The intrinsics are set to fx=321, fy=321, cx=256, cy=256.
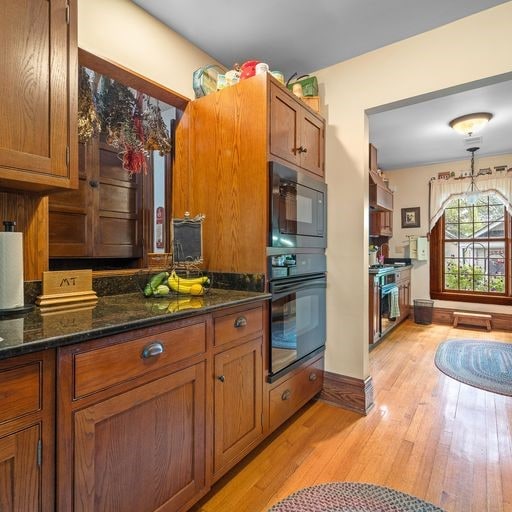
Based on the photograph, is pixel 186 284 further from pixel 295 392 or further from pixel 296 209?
pixel 295 392

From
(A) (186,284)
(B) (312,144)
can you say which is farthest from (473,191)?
(A) (186,284)

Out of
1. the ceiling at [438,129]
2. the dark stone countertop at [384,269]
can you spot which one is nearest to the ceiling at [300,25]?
the ceiling at [438,129]

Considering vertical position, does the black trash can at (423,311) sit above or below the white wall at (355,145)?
below

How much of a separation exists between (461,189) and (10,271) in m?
5.58

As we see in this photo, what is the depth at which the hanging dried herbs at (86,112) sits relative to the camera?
1722mm

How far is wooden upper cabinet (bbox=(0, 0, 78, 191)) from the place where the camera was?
3.64 feet

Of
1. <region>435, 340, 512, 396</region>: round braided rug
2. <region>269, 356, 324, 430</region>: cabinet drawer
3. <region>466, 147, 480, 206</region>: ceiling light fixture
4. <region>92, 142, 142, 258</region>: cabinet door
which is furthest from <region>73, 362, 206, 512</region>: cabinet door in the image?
<region>466, 147, 480, 206</region>: ceiling light fixture

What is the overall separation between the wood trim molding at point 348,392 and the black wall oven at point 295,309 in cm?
27

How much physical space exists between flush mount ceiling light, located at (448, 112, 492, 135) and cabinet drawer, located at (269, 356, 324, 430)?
2908 millimetres

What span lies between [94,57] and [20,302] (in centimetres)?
124

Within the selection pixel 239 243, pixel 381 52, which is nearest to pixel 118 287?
pixel 239 243

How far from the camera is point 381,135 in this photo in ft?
12.8

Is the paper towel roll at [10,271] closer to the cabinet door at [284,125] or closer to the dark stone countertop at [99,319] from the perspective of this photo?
the dark stone countertop at [99,319]

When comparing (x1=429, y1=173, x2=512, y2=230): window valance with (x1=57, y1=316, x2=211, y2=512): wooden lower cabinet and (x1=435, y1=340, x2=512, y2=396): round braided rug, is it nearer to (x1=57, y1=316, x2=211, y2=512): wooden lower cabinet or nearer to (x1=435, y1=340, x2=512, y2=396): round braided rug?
(x1=435, y1=340, x2=512, y2=396): round braided rug
